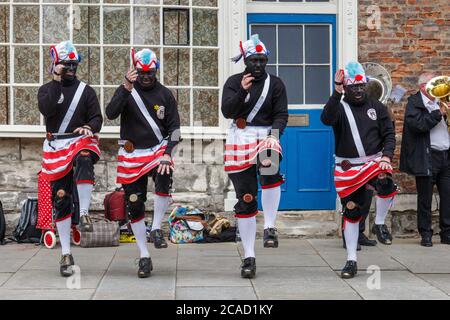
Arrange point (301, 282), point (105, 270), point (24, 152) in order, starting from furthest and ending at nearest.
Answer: point (24, 152)
point (105, 270)
point (301, 282)

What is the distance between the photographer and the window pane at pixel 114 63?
10523 mm

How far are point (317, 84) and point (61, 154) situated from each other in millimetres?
4066

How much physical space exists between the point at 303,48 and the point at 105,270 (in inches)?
164

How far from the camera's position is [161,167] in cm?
768

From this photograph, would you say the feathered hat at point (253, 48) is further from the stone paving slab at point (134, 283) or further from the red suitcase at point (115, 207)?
the red suitcase at point (115, 207)

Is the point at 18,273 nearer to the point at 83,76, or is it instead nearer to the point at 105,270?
the point at 105,270

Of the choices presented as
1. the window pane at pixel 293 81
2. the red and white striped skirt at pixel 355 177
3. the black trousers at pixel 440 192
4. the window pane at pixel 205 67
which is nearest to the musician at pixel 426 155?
the black trousers at pixel 440 192

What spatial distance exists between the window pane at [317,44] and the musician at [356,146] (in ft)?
8.79

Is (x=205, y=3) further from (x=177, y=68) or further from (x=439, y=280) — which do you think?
(x=439, y=280)

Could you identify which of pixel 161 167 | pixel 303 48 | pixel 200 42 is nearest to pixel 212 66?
pixel 200 42

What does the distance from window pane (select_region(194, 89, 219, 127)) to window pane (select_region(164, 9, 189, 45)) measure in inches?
26.6

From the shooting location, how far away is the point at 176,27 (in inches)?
417

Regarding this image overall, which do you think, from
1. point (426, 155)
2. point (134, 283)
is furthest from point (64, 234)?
point (426, 155)

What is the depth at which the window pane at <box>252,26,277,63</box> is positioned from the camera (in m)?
10.7
